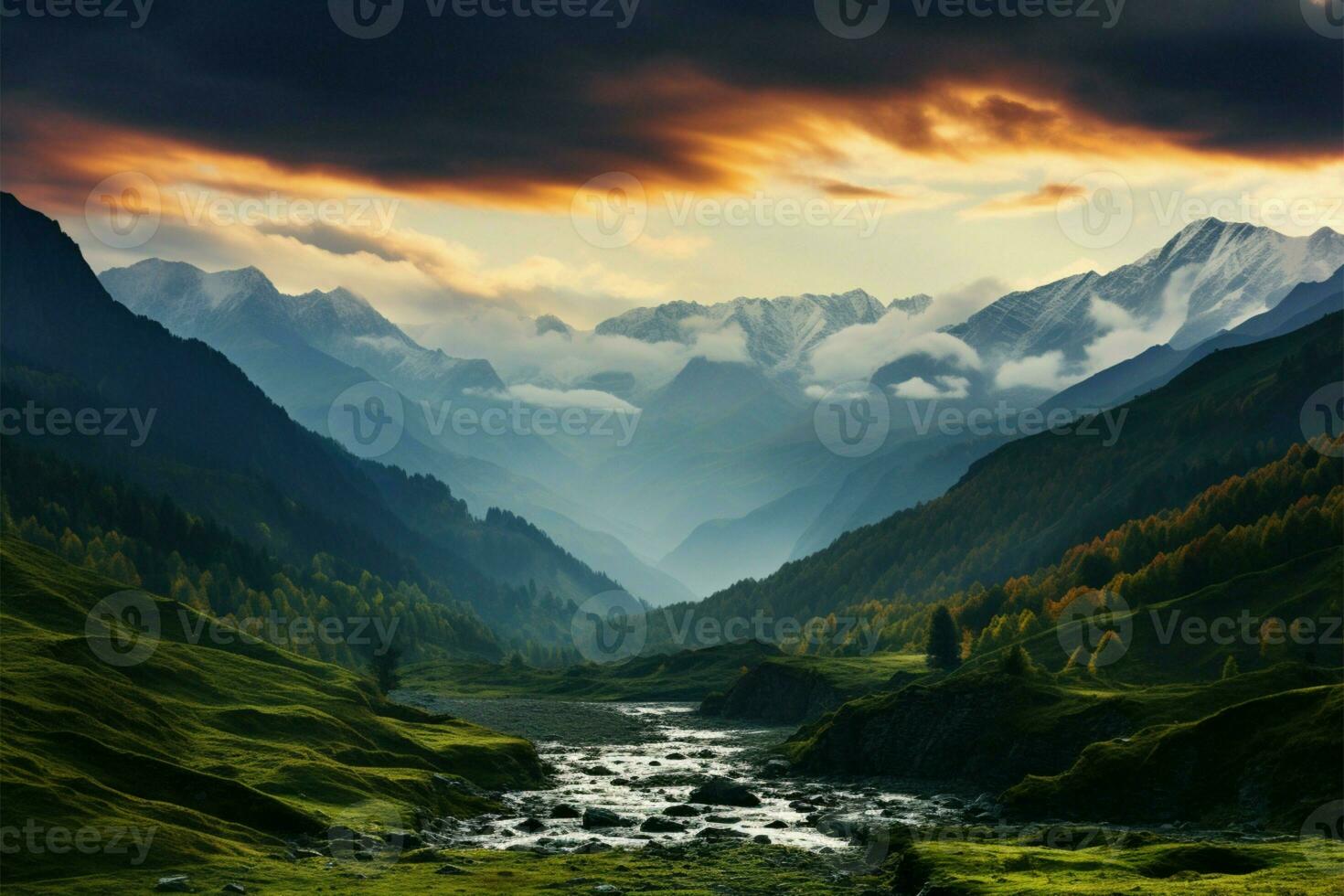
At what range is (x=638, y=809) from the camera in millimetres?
131625

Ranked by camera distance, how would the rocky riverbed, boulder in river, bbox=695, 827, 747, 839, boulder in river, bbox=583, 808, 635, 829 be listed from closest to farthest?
1. the rocky riverbed
2. boulder in river, bbox=695, 827, 747, 839
3. boulder in river, bbox=583, 808, 635, 829

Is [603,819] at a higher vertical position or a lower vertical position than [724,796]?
lower

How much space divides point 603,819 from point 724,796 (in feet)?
68.1

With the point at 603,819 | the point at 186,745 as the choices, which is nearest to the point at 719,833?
the point at 603,819

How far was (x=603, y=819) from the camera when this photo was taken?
121500 millimetres

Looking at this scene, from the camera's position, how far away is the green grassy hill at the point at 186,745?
3634 inches

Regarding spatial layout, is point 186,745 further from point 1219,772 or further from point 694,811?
point 1219,772

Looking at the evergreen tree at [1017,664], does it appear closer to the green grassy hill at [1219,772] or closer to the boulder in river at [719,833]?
the green grassy hill at [1219,772]

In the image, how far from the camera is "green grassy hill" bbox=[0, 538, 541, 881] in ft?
303

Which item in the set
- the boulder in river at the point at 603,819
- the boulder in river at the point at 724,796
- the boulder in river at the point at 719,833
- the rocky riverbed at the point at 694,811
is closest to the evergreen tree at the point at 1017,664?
the rocky riverbed at the point at 694,811

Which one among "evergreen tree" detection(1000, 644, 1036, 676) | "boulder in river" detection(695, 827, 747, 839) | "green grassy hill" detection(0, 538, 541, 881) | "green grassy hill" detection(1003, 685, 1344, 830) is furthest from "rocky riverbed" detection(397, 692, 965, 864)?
"evergreen tree" detection(1000, 644, 1036, 676)

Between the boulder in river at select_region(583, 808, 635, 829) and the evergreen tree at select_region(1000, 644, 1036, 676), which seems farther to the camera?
the evergreen tree at select_region(1000, 644, 1036, 676)

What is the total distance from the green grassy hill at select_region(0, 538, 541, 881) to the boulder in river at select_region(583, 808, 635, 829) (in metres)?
16.3

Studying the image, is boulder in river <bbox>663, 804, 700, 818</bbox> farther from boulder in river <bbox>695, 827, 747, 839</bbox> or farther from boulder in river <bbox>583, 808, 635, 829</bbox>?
boulder in river <bbox>695, 827, 747, 839</bbox>
